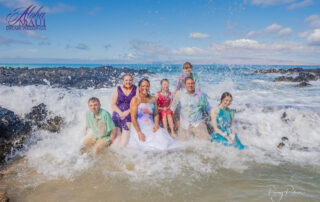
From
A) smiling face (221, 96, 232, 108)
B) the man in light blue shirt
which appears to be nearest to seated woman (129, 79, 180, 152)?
the man in light blue shirt

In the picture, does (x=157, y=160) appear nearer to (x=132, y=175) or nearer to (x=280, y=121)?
(x=132, y=175)

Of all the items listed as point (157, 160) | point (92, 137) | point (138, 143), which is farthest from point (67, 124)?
point (157, 160)

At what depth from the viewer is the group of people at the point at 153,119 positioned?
5.40 m

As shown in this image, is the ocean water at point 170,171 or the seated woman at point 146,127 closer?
the ocean water at point 170,171

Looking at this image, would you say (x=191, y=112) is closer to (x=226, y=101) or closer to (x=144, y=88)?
(x=226, y=101)

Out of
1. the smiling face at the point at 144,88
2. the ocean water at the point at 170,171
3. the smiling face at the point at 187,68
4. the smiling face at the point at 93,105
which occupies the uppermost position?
the smiling face at the point at 187,68

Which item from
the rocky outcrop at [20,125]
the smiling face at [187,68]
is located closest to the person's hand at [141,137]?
the smiling face at [187,68]

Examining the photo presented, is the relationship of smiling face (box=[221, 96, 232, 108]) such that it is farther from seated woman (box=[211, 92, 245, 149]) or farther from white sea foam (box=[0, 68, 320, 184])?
white sea foam (box=[0, 68, 320, 184])

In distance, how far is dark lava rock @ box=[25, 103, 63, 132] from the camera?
6.81m

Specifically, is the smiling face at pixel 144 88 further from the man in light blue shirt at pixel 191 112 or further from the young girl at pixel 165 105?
the man in light blue shirt at pixel 191 112

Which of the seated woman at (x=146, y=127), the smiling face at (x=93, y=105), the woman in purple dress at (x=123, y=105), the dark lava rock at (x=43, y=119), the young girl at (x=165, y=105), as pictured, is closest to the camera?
the smiling face at (x=93, y=105)

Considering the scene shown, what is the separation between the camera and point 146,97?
551cm

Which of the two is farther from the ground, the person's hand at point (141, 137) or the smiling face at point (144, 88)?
the smiling face at point (144, 88)

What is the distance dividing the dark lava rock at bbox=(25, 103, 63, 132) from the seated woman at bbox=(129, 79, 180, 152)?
312cm
